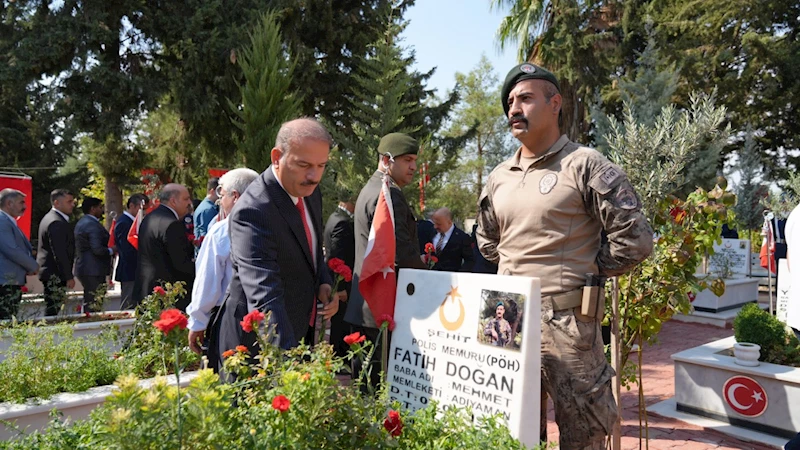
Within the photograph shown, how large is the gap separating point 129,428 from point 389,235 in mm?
2017

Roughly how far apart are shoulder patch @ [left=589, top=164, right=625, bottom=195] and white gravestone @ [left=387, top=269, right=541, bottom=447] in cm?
57

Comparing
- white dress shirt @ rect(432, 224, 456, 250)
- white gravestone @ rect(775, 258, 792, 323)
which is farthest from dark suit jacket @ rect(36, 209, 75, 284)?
white gravestone @ rect(775, 258, 792, 323)

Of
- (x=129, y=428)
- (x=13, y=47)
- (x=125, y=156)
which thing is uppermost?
(x=13, y=47)

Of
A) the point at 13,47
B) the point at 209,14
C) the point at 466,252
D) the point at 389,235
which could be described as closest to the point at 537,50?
the point at 209,14

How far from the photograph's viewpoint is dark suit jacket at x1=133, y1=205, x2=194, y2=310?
537cm

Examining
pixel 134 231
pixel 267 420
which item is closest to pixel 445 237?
pixel 134 231

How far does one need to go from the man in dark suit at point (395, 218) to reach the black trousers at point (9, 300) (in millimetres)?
4367

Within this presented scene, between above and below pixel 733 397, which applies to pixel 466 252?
above

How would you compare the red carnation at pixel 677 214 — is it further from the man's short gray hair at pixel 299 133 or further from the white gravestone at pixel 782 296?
the white gravestone at pixel 782 296

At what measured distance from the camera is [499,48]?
61.2 ft

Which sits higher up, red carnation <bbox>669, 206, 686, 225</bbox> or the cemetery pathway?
red carnation <bbox>669, 206, 686, 225</bbox>

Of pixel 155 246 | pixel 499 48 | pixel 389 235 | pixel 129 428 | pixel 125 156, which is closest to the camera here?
pixel 129 428

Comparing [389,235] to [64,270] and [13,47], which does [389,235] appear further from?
[13,47]

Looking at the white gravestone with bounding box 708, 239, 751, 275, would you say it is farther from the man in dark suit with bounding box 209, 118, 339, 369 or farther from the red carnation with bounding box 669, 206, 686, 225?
the man in dark suit with bounding box 209, 118, 339, 369
